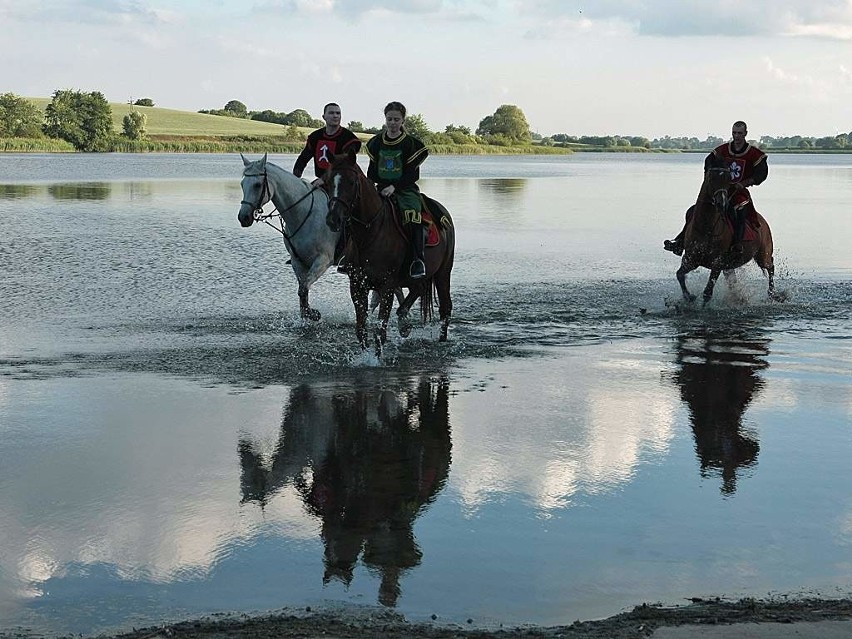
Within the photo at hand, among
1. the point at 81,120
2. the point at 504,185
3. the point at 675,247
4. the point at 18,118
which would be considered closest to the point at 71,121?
the point at 81,120

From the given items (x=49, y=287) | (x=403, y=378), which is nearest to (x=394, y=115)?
(x=403, y=378)

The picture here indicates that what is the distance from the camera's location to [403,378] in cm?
1023

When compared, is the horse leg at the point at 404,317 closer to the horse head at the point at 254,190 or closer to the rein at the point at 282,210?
the rein at the point at 282,210

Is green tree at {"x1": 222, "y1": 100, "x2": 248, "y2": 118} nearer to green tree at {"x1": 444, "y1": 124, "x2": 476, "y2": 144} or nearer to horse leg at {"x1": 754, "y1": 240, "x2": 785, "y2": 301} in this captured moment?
green tree at {"x1": 444, "y1": 124, "x2": 476, "y2": 144}

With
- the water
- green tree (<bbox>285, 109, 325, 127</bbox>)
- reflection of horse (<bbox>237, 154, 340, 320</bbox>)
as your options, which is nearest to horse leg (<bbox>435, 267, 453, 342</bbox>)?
the water

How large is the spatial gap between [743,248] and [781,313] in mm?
1005

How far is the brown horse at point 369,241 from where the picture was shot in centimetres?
978

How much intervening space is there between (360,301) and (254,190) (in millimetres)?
2504

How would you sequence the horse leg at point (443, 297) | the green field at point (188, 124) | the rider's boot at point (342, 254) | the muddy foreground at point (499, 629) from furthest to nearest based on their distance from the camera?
the green field at point (188, 124) < the horse leg at point (443, 297) < the rider's boot at point (342, 254) < the muddy foreground at point (499, 629)

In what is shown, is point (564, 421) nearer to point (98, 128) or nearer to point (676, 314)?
point (676, 314)

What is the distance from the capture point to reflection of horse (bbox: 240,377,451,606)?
580 cm


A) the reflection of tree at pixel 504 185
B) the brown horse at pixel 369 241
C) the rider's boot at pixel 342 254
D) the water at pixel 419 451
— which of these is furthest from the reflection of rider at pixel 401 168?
the reflection of tree at pixel 504 185

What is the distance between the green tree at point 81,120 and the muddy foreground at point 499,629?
122966 millimetres

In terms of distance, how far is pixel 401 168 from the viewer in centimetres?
1075
